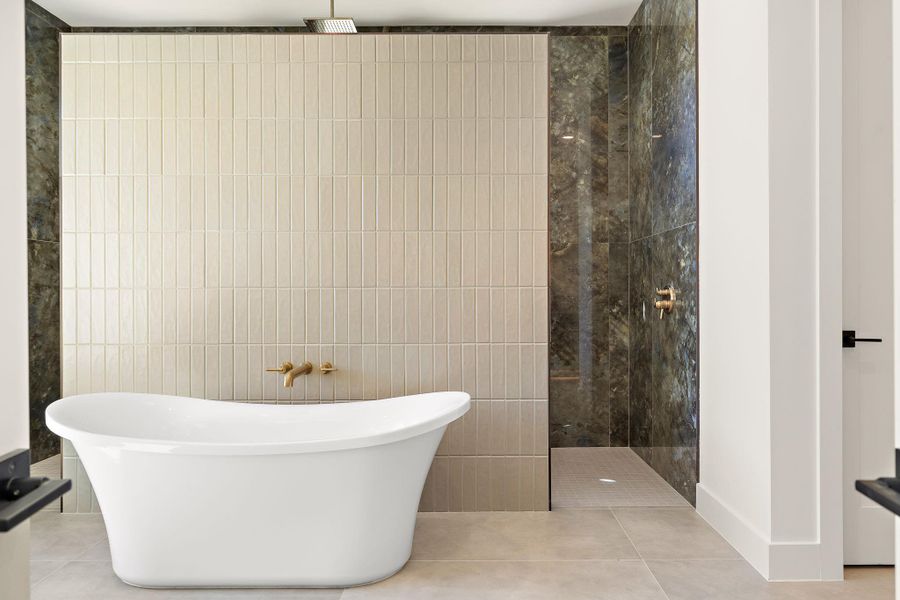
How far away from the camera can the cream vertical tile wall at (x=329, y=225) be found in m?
2.75

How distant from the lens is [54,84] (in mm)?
3635

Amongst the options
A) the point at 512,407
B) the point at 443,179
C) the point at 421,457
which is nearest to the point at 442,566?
the point at 421,457

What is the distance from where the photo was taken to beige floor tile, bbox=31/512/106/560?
2289 millimetres

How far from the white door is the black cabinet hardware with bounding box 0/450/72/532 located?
2.39 metres

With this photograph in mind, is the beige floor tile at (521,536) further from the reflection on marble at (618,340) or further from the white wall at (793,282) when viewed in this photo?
the reflection on marble at (618,340)

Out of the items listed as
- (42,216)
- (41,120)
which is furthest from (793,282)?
(41,120)

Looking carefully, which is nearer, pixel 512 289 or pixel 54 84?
pixel 512 289

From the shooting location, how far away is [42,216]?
3461mm

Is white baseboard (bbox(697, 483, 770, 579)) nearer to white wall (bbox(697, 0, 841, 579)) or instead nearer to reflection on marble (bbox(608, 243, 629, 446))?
white wall (bbox(697, 0, 841, 579))

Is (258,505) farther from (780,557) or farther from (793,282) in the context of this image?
(793,282)

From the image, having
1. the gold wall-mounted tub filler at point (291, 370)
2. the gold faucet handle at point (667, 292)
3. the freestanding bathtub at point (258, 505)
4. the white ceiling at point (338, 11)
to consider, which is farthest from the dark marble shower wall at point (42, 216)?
the gold faucet handle at point (667, 292)

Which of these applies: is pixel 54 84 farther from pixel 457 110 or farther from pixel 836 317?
pixel 836 317

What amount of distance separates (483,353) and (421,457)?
2.47 feet

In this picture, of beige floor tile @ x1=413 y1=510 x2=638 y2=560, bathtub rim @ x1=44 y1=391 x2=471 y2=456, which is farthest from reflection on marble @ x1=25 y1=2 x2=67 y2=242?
beige floor tile @ x1=413 y1=510 x2=638 y2=560
